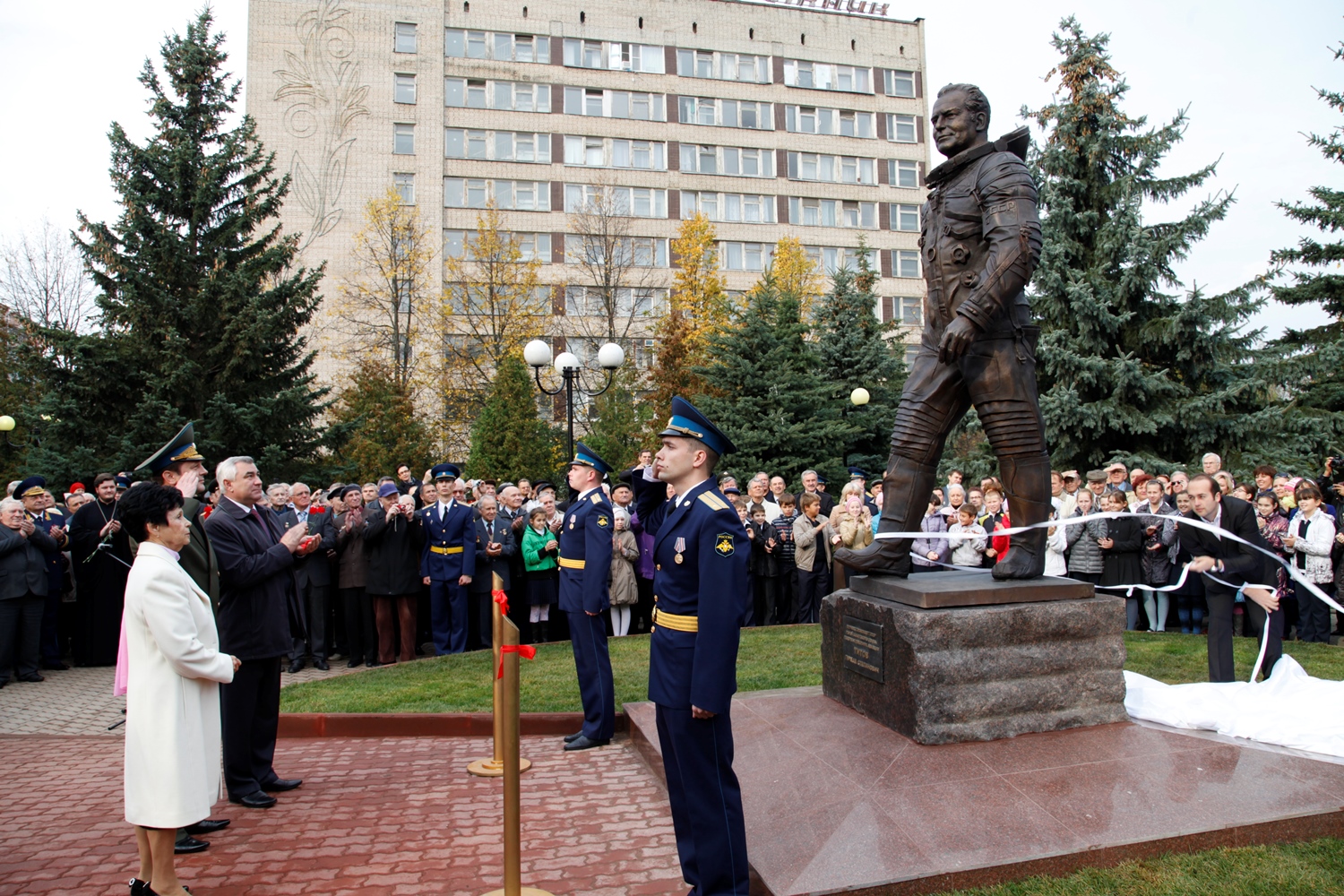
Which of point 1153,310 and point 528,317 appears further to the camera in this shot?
point 528,317

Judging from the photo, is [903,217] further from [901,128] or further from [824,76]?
[824,76]

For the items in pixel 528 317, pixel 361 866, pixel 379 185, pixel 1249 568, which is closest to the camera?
pixel 361 866

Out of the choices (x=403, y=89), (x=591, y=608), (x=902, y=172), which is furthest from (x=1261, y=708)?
(x=902, y=172)

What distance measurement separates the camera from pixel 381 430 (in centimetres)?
2928

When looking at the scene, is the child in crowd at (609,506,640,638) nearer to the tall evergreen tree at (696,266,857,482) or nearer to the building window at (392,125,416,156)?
the tall evergreen tree at (696,266,857,482)

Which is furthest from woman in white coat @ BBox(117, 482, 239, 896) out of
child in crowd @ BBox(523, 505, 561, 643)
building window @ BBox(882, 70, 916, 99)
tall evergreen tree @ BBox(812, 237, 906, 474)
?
building window @ BBox(882, 70, 916, 99)

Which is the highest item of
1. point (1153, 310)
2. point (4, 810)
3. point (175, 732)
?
point (1153, 310)

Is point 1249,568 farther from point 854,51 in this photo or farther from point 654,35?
point 854,51

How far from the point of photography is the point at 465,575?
10500mm

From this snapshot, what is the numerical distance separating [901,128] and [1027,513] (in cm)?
5169

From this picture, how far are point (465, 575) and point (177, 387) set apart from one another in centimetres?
1185

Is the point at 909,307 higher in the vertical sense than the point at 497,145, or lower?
lower

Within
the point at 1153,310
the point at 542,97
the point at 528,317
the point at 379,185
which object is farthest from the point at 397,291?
the point at 1153,310

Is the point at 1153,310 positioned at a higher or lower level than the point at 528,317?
lower
